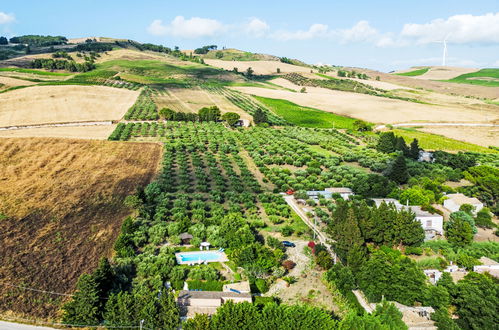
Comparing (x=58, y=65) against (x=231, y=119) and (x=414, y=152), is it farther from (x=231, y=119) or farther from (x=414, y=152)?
(x=414, y=152)

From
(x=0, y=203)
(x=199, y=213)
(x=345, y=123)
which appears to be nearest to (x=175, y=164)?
(x=199, y=213)

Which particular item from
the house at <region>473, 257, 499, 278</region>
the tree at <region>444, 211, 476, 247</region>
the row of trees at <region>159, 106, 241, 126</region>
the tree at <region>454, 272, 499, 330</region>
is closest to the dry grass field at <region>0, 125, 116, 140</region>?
the row of trees at <region>159, 106, 241, 126</region>

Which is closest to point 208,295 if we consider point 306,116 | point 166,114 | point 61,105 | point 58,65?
point 166,114

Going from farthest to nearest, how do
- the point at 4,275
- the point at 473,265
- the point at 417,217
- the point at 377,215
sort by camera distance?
the point at 417,217 < the point at 377,215 < the point at 473,265 < the point at 4,275

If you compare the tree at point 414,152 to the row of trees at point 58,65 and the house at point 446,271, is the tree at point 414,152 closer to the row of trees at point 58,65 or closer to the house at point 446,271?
the house at point 446,271

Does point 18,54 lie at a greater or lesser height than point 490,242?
greater

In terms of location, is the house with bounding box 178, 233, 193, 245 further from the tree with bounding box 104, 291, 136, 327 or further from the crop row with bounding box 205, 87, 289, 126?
the crop row with bounding box 205, 87, 289, 126

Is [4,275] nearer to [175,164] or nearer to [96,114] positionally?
[175,164]
